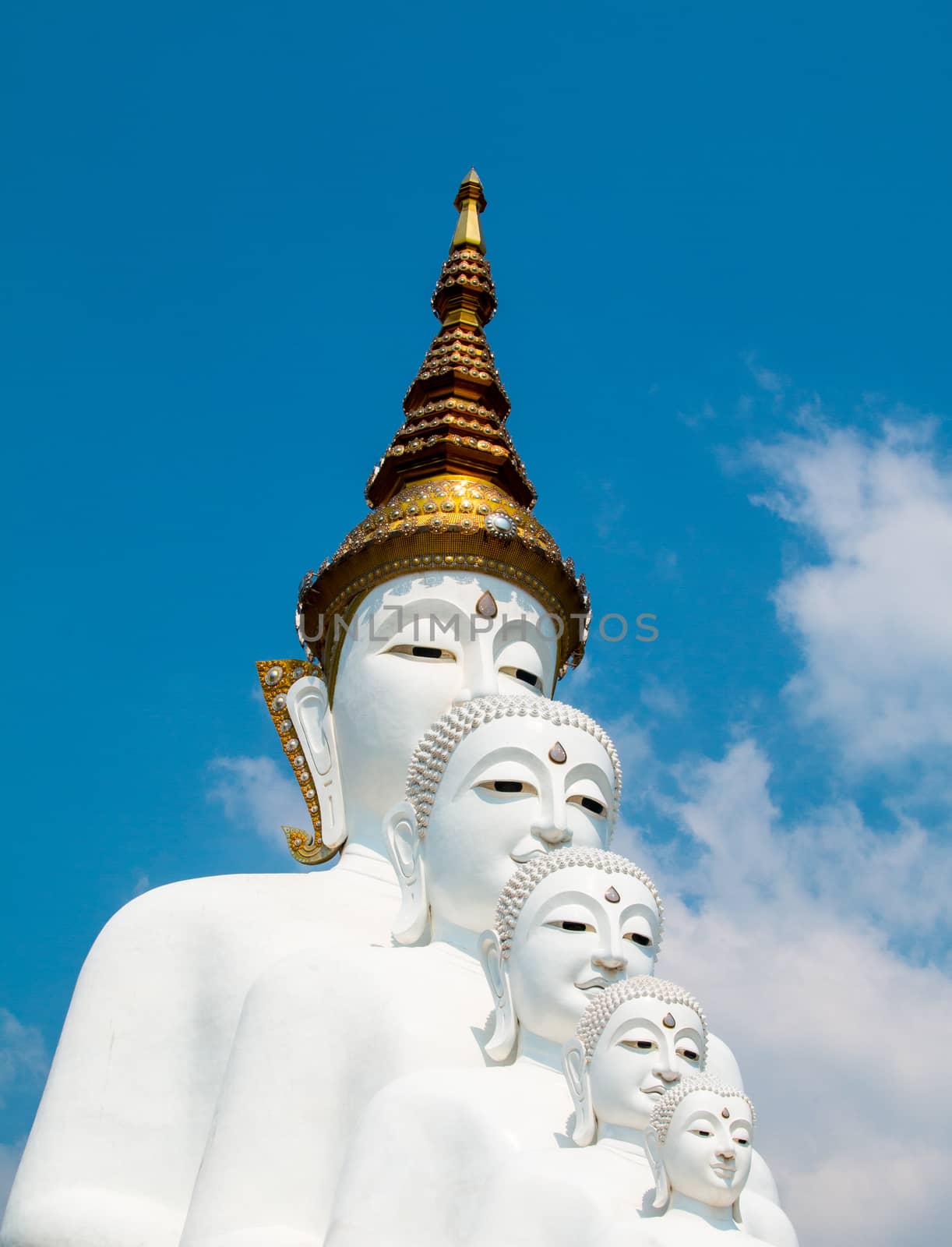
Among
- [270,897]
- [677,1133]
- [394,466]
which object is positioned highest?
[394,466]

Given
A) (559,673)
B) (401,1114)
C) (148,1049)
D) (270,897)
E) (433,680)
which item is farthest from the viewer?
(559,673)

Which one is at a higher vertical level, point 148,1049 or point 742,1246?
point 148,1049

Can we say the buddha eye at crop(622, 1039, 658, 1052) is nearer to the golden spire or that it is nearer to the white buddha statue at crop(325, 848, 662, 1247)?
the white buddha statue at crop(325, 848, 662, 1247)

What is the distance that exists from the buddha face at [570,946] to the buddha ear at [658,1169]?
1.41 meters

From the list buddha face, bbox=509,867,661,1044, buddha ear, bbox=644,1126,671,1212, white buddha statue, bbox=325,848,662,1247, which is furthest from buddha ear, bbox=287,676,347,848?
buddha ear, bbox=644,1126,671,1212

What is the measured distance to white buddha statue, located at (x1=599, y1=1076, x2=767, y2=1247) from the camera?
21.1ft

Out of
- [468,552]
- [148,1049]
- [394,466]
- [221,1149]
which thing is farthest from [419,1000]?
[394,466]

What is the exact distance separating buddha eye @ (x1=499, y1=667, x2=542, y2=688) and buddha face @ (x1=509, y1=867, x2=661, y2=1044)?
270cm

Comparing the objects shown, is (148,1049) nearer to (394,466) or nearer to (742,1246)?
(742,1246)

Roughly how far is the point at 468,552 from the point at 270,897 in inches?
111

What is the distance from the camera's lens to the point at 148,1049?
369 inches

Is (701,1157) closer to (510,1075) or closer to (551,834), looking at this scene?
(510,1075)

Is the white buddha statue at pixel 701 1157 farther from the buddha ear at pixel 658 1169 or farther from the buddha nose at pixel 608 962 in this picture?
the buddha nose at pixel 608 962

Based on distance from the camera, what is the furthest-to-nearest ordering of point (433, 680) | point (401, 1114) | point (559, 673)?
point (559, 673), point (433, 680), point (401, 1114)
